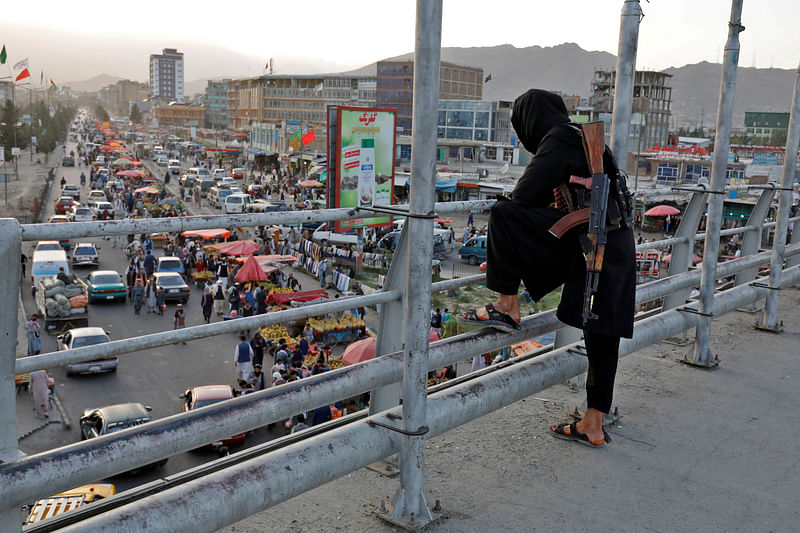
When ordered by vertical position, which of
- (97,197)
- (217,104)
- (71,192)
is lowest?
(97,197)

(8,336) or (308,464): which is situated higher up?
(8,336)

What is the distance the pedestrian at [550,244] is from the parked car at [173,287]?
2108 cm

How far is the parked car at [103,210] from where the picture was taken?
34281 millimetres

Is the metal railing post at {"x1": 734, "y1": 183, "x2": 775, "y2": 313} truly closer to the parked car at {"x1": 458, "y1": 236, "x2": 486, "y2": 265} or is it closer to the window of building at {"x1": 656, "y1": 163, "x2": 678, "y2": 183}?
the parked car at {"x1": 458, "y1": 236, "x2": 486, "y2": 265}

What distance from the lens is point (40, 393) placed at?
12.9 metres

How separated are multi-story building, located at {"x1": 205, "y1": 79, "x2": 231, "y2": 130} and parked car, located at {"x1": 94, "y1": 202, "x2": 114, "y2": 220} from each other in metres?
122

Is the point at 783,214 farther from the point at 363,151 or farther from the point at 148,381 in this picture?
the point at 363,151

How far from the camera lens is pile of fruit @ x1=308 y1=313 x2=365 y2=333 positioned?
1794 centimetres

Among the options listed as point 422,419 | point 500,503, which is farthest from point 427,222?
point 500,503

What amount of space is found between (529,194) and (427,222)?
0.83 metres

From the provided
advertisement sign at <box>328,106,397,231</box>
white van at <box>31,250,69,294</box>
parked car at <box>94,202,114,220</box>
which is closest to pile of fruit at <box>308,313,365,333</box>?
advertisement sign at <box>328,106,397,231</box>

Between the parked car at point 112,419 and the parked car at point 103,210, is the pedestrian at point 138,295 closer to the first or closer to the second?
the parked car at point 112,419

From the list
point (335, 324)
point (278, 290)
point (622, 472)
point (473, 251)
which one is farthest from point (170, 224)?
point (473, 251)

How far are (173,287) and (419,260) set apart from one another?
864 inches
